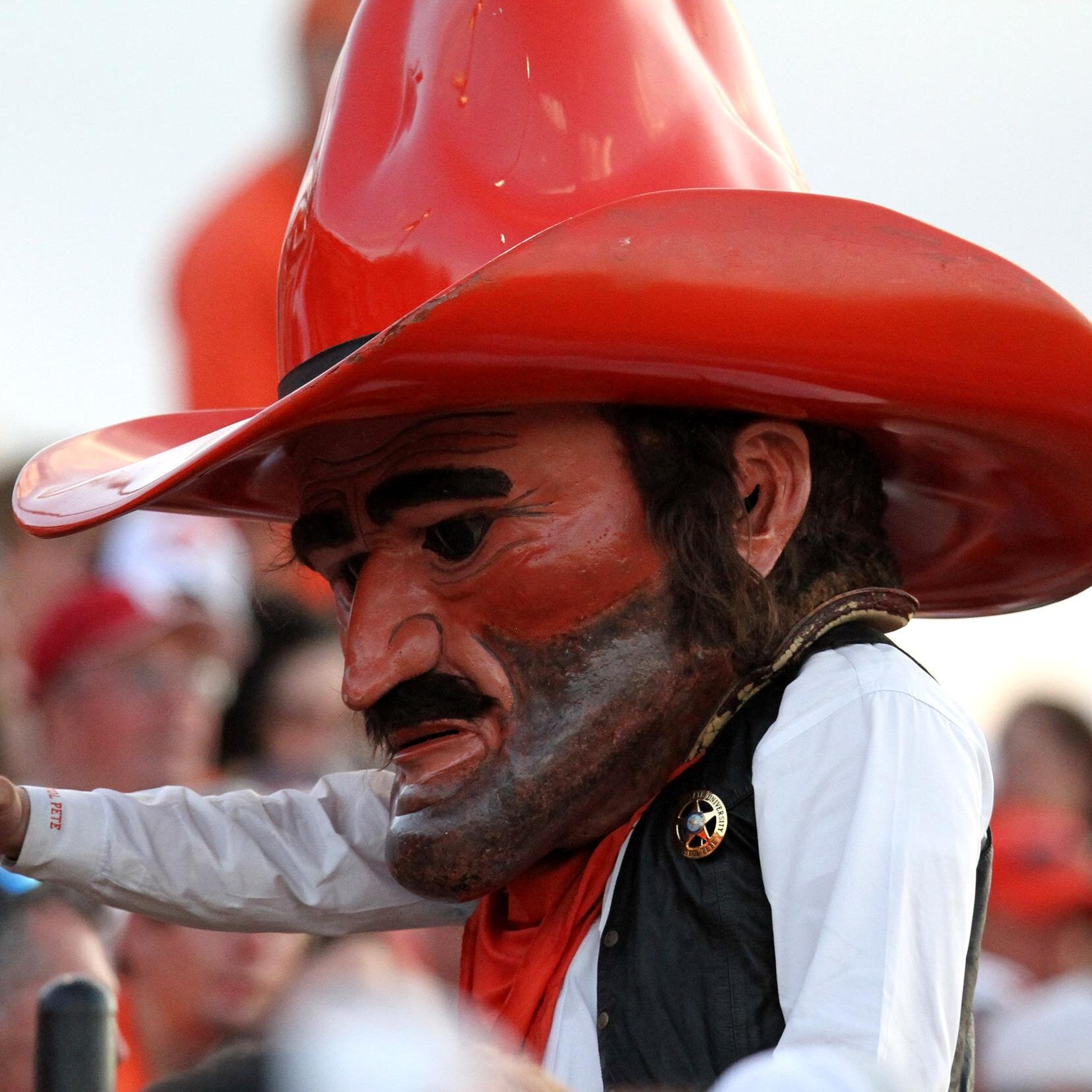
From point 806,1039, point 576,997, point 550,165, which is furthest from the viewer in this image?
point 550,165

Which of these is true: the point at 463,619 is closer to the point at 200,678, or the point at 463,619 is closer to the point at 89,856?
the point at 89,856

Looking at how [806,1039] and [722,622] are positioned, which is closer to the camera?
[806,1039]

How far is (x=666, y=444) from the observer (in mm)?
2436

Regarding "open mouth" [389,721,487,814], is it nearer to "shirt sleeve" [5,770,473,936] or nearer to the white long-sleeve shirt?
the white long-sleeve shirt

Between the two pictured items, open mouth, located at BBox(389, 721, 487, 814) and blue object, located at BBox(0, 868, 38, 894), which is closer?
open mouth, located at BBox(389, 721, 487, 814)

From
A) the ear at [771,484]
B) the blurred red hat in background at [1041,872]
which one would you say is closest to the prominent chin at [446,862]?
the ear at [771,484]

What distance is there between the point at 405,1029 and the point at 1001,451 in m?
1.61

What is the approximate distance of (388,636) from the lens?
243 centimetres

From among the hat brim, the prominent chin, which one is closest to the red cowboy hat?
the hat brim

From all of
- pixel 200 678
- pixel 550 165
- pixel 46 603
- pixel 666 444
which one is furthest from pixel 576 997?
pixel 46 603

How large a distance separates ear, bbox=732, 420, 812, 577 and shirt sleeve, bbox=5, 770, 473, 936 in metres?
0.73

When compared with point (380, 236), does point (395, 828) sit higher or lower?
lower

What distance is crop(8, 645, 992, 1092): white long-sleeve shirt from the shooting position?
199 centimetres

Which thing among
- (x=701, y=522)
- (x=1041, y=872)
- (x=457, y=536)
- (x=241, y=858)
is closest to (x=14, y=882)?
(x=241, y=858)
